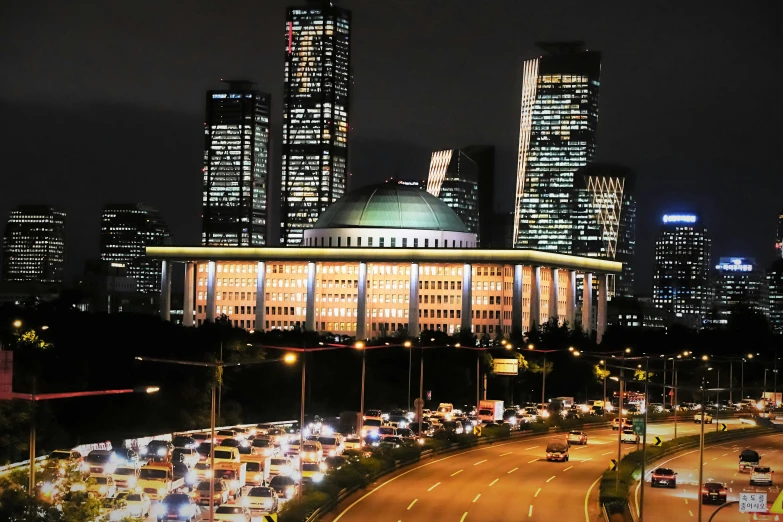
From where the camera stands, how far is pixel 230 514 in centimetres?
6500

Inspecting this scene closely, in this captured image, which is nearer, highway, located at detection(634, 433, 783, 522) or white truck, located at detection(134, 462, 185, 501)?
white truck, located at detection(134, 462, 185, 501)

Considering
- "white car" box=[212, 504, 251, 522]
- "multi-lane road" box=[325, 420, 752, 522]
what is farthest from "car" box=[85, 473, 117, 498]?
"multi-lane road" box=[325, 420, 752, 522]

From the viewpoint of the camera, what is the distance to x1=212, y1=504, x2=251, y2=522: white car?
64875mm

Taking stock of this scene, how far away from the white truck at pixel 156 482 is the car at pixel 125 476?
12.0 inches

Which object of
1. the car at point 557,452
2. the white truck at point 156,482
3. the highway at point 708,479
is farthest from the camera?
the car at point 557,452

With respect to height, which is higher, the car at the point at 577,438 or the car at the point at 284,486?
the car at the point at 284,486

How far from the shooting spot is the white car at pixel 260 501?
228ft

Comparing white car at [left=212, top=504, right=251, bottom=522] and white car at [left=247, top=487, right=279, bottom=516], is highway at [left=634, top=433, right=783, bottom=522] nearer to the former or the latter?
white car at [left=247, top=487, right=279, bottom=516]

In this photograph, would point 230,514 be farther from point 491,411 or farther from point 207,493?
point 491,411

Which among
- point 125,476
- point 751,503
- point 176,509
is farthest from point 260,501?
point 751,503

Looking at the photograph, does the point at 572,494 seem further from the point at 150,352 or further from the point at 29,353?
the point at 150,352

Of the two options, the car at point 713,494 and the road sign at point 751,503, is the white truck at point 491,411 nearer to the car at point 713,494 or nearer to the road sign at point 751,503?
the car at point 713,494

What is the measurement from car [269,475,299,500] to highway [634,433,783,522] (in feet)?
58.6

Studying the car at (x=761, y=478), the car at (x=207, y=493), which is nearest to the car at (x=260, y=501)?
the car at (x=207, y=493)
